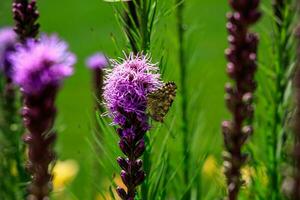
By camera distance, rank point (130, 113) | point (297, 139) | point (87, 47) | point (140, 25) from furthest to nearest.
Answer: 1. point (87, 47)
2. point (140, 25)
3. point (130, 113)
4. point (297, 139)

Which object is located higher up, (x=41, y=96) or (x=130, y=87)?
(x=41, y=96)

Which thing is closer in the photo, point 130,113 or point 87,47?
point 130,113

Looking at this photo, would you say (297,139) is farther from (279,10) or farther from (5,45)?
(5,45)

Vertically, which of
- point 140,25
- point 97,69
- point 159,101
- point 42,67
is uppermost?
point 42,67

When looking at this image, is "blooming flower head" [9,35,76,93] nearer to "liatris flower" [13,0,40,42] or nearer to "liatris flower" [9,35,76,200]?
"liatris flower" [9,35,76,200]

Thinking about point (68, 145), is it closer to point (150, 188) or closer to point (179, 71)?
point (179, 71)

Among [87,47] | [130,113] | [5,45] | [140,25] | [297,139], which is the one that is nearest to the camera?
[297,139]

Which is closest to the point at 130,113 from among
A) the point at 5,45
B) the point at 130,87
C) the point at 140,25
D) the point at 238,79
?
the point at 130,87
